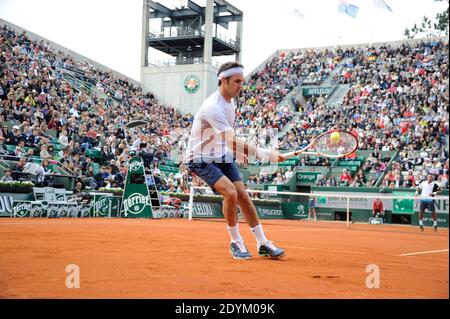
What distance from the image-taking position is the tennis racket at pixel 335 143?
7.12 meters

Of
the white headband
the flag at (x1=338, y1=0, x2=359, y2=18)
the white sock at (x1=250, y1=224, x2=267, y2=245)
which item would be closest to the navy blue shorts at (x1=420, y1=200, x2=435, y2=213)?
the flag at (x1=338, y1=0, x2=359, y2=18)

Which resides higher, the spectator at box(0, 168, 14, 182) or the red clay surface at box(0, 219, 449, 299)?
the spectator at box(0, 168, 14, 182)

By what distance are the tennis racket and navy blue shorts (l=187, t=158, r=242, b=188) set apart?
1.61m

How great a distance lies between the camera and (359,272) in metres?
4.69

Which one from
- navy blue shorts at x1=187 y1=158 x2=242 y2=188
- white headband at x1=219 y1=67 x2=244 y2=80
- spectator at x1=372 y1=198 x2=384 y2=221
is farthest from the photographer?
spectator at x1=372 y1=198 x2=384 y2=221

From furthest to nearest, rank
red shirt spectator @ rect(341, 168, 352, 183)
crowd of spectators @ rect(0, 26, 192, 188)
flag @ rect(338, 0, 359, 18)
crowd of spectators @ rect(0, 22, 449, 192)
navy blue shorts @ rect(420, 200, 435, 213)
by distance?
red shirt spectator @ rect(341, 168, 352, 183) → flag @ rect(338, 0, 359, 18) → crowd of spectators @ rect(0, 22, 449, 192) → crowd of spectators @ rect(0, 26, 192, 188) → navy blue shorts @ rect(420, 200, 435, 213)

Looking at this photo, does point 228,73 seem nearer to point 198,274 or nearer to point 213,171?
point 213,171

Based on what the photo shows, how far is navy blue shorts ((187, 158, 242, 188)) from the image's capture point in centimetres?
560

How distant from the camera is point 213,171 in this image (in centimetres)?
561

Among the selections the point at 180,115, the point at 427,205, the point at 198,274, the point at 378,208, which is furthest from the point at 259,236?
the point at 180,115

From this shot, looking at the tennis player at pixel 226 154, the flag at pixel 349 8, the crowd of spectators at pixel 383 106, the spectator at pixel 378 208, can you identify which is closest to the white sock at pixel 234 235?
the tennis player at pixel 226 154

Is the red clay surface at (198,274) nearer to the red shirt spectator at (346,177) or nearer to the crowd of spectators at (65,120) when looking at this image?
the crowd of spectators at (65,120)

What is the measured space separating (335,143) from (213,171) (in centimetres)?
261

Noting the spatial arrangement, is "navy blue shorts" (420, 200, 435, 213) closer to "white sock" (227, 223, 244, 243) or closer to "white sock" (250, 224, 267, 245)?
"white sock" (250, 224, 267, 245)
